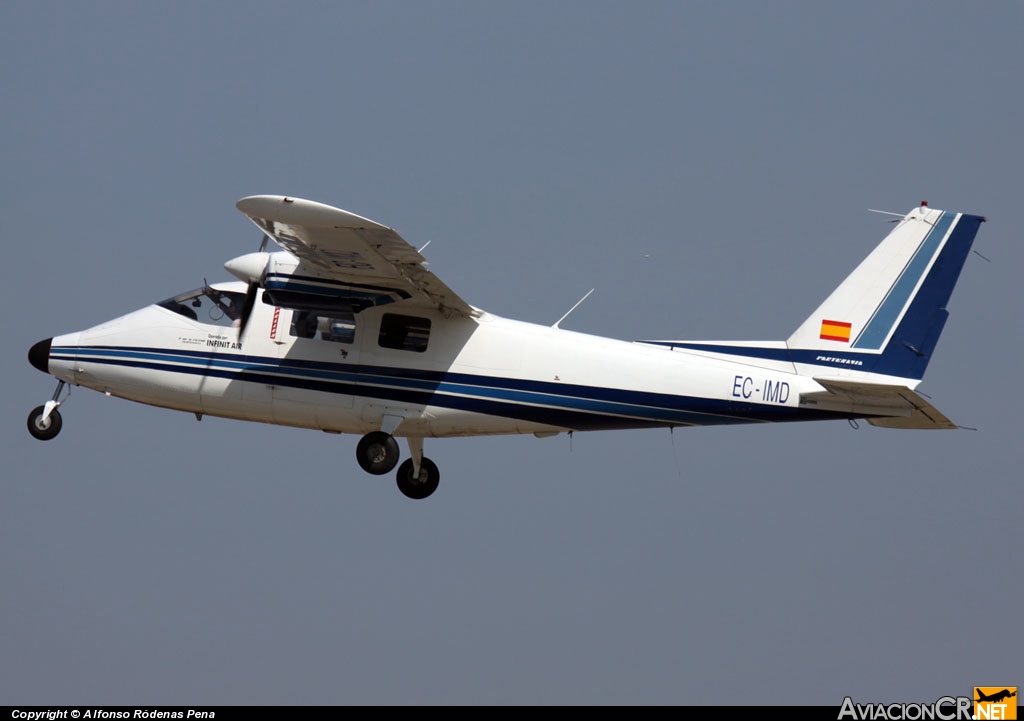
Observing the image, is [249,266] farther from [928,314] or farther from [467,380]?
[928,314]

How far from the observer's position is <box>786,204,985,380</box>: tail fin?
79.0 ft

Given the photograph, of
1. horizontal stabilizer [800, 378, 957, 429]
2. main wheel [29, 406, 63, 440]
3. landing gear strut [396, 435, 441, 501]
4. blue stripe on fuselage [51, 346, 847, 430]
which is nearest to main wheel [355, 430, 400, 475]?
blue stripe on fuselage [51, 346, 847, 430]

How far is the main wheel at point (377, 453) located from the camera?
2431cm

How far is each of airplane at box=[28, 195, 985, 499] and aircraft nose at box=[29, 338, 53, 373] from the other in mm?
1920

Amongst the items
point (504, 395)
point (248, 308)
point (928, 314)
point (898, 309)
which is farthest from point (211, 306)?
point (928, 314)

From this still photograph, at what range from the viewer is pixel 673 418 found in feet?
78.9

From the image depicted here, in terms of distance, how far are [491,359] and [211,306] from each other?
4.40 m

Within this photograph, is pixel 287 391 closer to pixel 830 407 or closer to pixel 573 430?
pixel 573 430

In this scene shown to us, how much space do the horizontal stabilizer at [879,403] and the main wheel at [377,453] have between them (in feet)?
19.8

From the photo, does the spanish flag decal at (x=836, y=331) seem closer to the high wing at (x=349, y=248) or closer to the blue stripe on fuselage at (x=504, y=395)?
the blue stripe on fuselage at (x=504, y=395)

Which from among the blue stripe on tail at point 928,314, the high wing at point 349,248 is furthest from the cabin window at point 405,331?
the blue stripe on tail at point 928,314

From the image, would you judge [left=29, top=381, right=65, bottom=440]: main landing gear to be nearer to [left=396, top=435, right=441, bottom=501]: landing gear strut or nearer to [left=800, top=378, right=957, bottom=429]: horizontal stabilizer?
[left=396, top=435, right=441, bottom=501]: landing gear strut

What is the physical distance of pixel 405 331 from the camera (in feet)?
80.0

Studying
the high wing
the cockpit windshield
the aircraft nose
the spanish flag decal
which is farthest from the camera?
the aircraft nose
